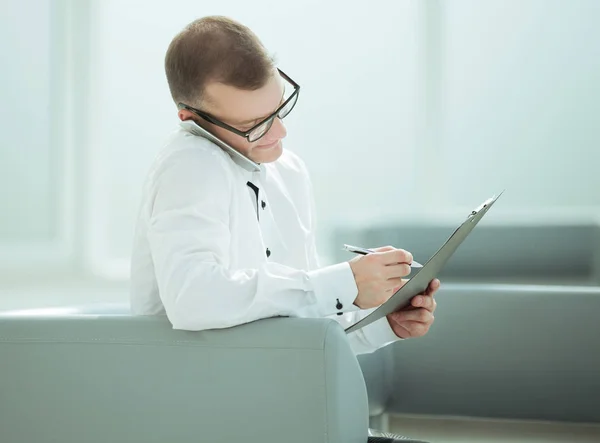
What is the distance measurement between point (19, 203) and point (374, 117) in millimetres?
2802

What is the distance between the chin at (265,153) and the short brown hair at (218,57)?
0.40ft

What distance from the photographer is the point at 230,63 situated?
1.36 meters

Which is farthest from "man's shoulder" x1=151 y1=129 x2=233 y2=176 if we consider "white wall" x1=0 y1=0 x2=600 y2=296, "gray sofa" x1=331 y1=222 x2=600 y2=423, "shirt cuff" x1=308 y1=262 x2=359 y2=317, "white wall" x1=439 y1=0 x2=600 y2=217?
"white wall" x1=439 y1=0 x2=600 y2=217

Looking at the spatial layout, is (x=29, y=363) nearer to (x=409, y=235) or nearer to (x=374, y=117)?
(x=409, y=235)

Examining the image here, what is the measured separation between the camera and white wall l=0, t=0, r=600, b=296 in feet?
17.5

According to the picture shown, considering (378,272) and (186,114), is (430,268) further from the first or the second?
(186,114)

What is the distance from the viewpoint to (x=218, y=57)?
1363 millimetres

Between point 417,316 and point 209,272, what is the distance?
47 centimetres

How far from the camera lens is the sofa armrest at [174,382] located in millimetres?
1131

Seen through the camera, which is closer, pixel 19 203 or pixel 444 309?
pixel 444 309

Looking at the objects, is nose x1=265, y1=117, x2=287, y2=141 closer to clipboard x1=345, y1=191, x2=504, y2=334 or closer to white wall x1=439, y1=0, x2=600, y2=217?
clipboard x1=345, y1=191, x2=504, y2=334

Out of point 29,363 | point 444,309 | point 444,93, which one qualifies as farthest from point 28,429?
point 444,93

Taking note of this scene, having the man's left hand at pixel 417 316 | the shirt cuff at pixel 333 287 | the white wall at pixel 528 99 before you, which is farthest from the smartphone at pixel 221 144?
the white wall at pixel 528 99

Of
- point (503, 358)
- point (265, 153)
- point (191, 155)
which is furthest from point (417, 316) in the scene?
point (503, 358)
